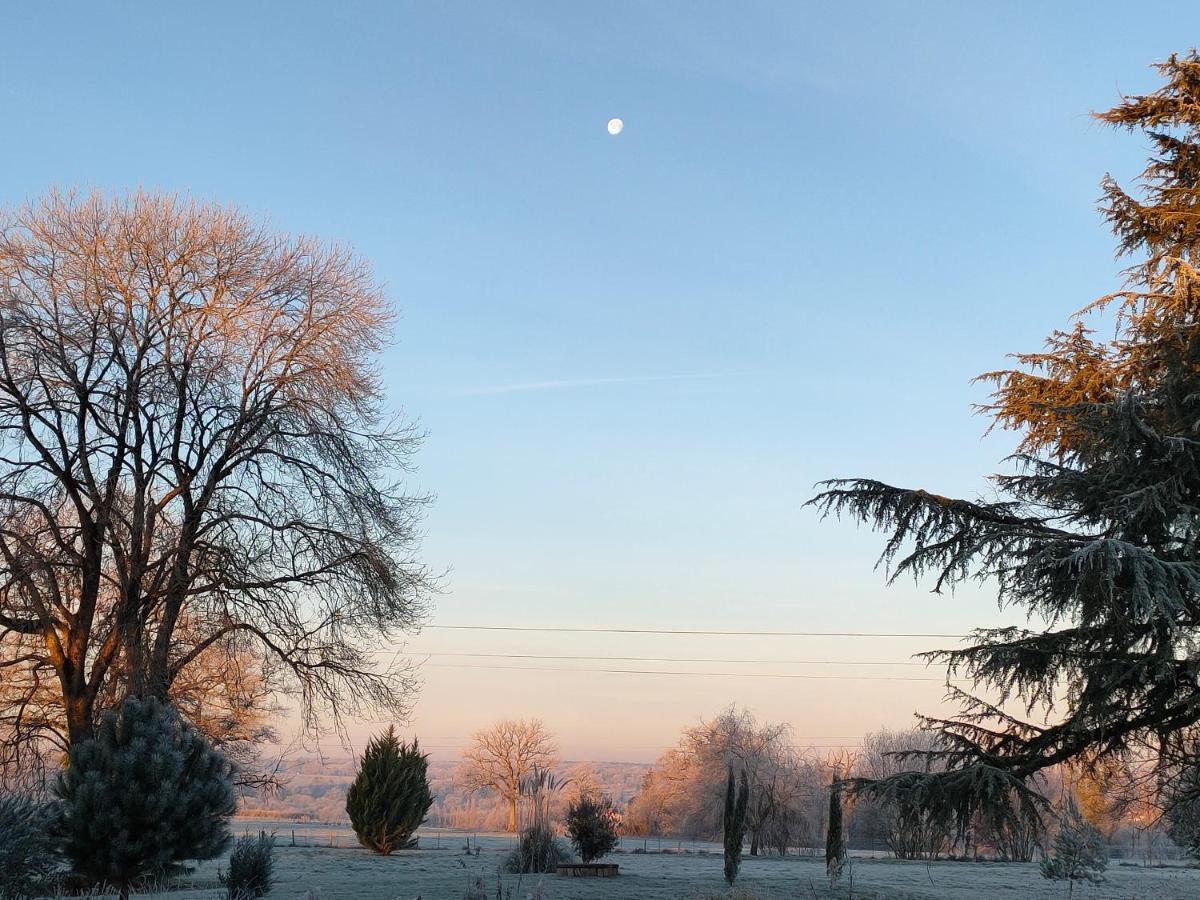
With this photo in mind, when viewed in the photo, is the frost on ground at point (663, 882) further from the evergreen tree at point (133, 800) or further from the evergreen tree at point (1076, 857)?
the evergreen tree at point (133, 800)

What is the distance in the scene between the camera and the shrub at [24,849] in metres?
11.0

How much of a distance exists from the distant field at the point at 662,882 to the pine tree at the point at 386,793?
24.2 inches

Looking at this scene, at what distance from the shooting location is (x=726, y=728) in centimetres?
5275

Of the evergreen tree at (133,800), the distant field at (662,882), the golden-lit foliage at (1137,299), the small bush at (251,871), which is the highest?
the golden-lit foliage at (1137,299)

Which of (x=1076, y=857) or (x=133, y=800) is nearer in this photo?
(x=133, y=800)

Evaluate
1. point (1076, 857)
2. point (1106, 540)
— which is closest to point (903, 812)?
point (1106, 540)

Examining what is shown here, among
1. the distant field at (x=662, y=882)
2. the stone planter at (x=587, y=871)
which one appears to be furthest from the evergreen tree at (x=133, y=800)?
the stone planter at (x=587, y=871)

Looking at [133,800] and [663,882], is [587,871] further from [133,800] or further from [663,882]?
[133,800]

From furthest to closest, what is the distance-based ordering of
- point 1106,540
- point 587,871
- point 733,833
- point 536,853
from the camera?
point 536,853 < point 587,871 < point 733,833 < point 1106,540

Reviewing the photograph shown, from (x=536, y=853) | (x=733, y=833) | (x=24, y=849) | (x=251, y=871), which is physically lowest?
(x=536, y=853)

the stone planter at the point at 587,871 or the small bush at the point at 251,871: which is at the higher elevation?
the small bush at the point at 251,871

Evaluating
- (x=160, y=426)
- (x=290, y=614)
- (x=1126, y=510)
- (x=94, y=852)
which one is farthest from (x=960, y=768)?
(x=160, y=426)

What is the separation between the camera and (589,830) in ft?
70.4

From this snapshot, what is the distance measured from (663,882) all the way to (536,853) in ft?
9.36
